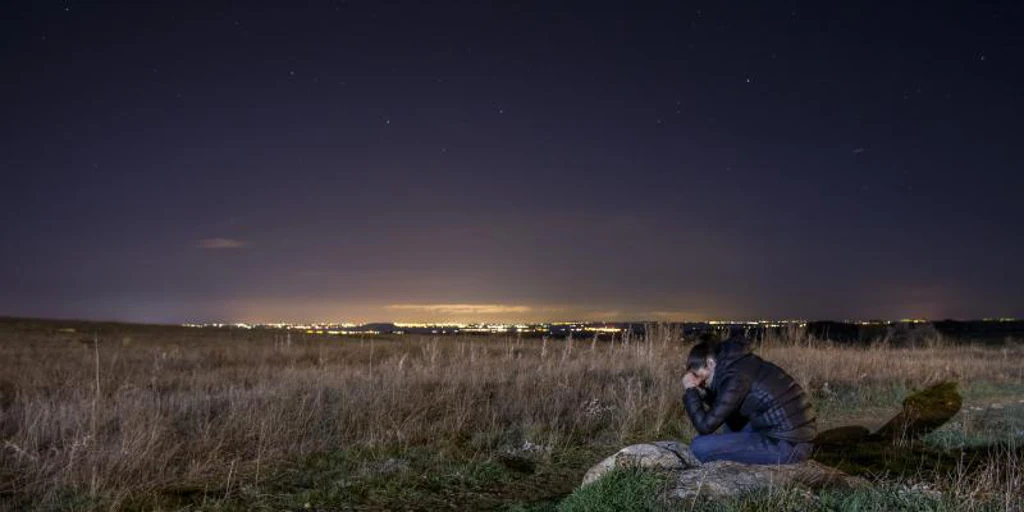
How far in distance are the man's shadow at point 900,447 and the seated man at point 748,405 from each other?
898 millimetres

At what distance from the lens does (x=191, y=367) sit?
20.6 m

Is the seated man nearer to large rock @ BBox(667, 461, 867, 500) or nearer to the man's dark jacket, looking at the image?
the man's dark jacket

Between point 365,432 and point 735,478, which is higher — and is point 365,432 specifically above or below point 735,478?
below

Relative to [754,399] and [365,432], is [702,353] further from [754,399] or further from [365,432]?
[365,432]

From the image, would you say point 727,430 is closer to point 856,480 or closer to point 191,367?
point 856,480

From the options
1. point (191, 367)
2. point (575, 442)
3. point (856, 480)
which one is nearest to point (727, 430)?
point (856, 480)

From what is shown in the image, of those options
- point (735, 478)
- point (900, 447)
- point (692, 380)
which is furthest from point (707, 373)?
point (900, 447)

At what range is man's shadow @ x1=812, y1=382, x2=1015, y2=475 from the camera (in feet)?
26.0

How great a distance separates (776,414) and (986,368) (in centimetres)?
1517

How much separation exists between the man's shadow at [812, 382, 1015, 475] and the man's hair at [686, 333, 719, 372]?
5.89ft

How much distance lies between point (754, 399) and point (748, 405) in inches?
3.7

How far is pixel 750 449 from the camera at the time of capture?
6.57m

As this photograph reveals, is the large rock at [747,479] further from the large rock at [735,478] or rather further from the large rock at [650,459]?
the large rock at [650,459]

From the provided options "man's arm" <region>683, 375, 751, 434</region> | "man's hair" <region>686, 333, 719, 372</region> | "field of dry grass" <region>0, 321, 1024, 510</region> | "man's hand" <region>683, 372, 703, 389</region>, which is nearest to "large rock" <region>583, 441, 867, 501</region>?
"man's arm" <region>683, 375, 751, 434</region>
